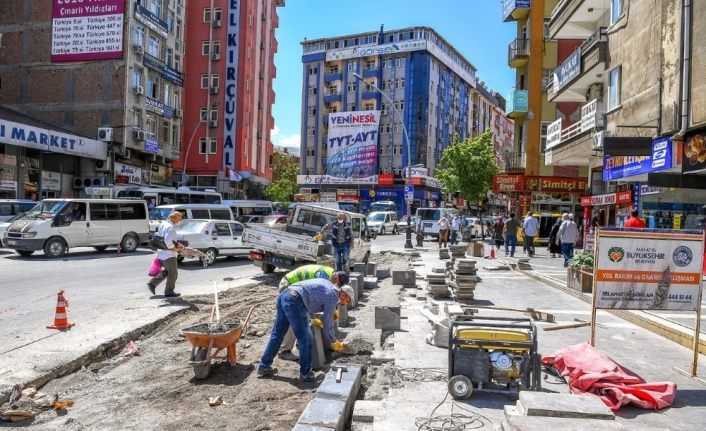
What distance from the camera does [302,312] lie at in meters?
6.11

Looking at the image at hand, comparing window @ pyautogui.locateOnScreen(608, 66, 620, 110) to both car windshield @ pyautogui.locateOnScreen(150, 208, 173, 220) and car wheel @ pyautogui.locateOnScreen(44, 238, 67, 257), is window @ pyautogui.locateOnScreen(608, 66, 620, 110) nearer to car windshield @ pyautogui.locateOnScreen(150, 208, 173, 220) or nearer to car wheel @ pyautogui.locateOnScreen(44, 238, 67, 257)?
car windshield @ pyautogui.locateOnScreen(150, 208, 173, 220)

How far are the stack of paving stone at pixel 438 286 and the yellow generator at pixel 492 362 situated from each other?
19.4 ft

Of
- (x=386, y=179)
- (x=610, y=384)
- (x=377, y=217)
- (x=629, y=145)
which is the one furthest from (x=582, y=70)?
(x=386, y=179)

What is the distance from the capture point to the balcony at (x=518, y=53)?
36.0 metres

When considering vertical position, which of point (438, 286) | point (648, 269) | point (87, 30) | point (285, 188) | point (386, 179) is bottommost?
point (438, 286)

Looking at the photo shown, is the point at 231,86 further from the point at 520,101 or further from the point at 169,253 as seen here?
the point at 169,253

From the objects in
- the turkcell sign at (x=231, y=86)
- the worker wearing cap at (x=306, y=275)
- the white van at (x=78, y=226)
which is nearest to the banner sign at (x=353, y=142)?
the turkcell sign at (x=231, y=86)

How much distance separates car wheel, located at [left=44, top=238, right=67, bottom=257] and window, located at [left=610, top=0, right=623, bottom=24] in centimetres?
1932

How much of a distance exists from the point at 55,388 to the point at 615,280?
639 cm

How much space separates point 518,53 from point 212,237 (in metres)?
25.9

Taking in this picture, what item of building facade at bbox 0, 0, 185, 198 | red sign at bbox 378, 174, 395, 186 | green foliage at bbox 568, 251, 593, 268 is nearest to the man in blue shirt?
green foliage at bbox 568, 251, 593, 268

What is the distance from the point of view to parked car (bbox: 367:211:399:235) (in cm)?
4344

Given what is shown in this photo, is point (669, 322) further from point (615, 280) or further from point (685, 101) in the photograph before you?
point (685, 101)

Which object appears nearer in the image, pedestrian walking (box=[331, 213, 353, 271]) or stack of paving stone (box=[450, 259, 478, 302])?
stack of paving stone (box=[450, 259, 478, 302])
